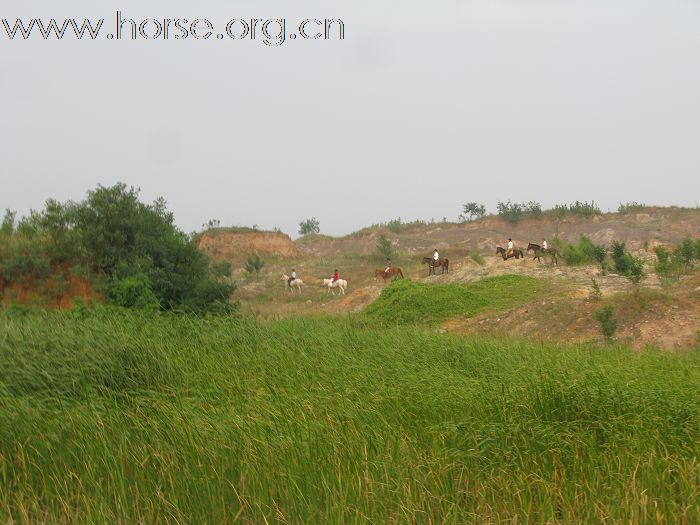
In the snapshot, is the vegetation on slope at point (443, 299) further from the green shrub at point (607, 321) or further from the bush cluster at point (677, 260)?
the green shrub at point (607, 321)

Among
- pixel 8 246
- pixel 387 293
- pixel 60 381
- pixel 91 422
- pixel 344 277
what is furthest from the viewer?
pixel 344 277

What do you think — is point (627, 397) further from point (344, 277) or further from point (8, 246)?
point (344, 277)

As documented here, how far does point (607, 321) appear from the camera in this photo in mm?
14023

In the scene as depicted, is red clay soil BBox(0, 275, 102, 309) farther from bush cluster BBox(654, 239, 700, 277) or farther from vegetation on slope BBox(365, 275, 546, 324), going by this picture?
bush cluster BBox(654, 239, 700, 277)

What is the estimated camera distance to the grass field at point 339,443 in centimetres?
421

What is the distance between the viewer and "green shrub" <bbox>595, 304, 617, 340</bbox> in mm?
13742

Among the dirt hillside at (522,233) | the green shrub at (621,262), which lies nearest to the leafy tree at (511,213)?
the dirt hillside at (522,233)

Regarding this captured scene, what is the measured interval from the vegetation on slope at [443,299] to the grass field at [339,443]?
10958mm

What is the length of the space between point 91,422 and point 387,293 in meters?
16.2

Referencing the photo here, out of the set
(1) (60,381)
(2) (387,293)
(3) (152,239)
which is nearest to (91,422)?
(1) (60,381)

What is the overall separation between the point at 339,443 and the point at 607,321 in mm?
10783

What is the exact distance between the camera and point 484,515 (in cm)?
399

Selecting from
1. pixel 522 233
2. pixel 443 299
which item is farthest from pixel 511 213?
pixel 443 299

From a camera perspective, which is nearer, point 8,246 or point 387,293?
point 8,246
